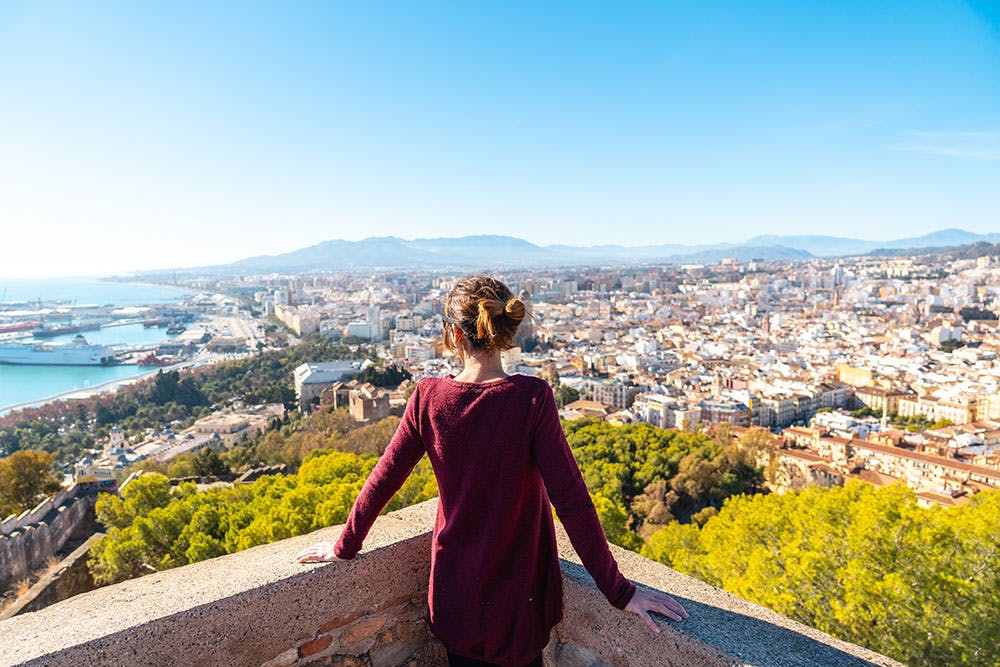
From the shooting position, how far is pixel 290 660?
113cm

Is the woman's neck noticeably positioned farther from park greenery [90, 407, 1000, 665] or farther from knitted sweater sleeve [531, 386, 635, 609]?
park greenery [90, 407, 1000, 665]

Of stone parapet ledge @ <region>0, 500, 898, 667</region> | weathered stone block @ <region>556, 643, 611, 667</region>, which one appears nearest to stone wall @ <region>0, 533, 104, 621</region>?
stone parapet ledge @ <region>0, 500, 898, 667</region>

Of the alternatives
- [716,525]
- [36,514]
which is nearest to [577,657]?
[716,525]

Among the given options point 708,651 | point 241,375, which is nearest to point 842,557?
point 708,651

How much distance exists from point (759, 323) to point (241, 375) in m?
40.0

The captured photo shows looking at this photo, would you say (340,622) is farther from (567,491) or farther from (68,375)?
(68,375)

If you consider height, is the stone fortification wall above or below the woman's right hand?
below

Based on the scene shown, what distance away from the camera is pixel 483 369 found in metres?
0.99

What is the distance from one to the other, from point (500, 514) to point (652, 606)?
12.6 inches

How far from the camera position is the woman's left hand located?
1165mm

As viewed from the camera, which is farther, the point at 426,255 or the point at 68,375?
the point at 426,255

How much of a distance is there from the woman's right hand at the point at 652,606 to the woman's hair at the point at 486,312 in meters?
0.49

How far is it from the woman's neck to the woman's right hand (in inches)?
17.7

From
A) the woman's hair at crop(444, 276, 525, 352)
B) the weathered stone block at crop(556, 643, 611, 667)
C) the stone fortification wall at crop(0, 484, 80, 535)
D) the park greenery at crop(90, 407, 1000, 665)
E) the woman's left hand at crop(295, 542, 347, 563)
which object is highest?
the woman's hair at crop(444, 276, 525, 352)
